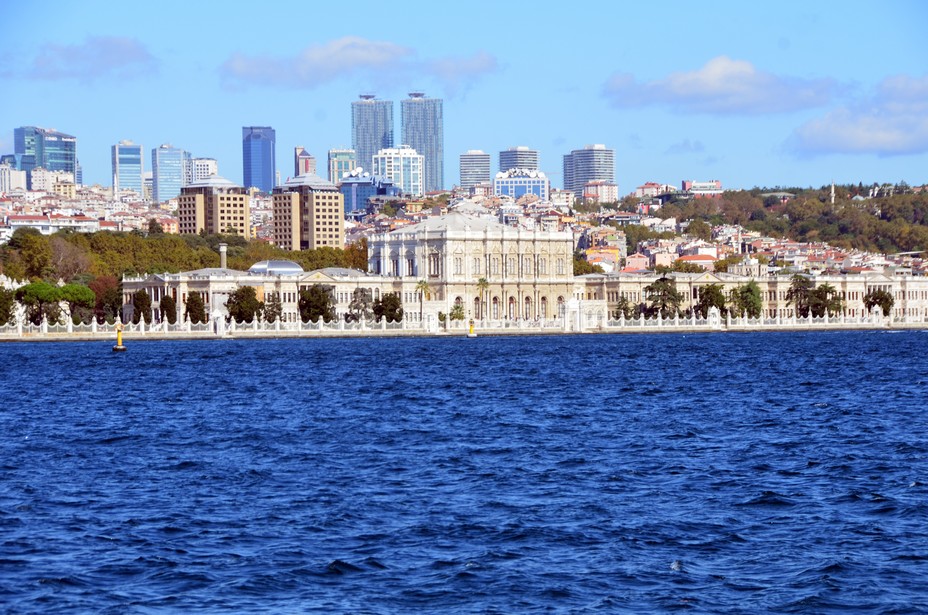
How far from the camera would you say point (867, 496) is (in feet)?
66.0

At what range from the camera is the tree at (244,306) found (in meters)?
85.2

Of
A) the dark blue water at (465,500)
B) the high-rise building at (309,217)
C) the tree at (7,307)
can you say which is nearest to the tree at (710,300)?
the tree at (7,307)

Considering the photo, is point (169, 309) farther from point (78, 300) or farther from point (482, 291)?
point (482, 291)

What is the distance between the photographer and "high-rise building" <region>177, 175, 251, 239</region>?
577ft

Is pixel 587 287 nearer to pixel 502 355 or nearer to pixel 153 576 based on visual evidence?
pixel 502 355

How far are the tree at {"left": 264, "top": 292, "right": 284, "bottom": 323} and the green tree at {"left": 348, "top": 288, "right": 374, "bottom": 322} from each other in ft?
12.8

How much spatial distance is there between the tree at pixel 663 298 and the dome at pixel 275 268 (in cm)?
2020

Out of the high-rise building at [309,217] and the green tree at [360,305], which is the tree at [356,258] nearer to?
the green tree at [360,305]

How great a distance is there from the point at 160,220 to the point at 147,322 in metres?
100

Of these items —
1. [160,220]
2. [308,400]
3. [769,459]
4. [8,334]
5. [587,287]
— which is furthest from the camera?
[160,220]

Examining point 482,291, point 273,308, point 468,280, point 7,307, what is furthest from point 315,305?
point 7,307

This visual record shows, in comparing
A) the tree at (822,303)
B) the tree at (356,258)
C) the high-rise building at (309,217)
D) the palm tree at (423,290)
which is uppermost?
the high-rise building at (309,217)

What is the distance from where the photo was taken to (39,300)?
268ft

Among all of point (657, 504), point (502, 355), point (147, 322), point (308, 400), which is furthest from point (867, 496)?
point (147, 322)
